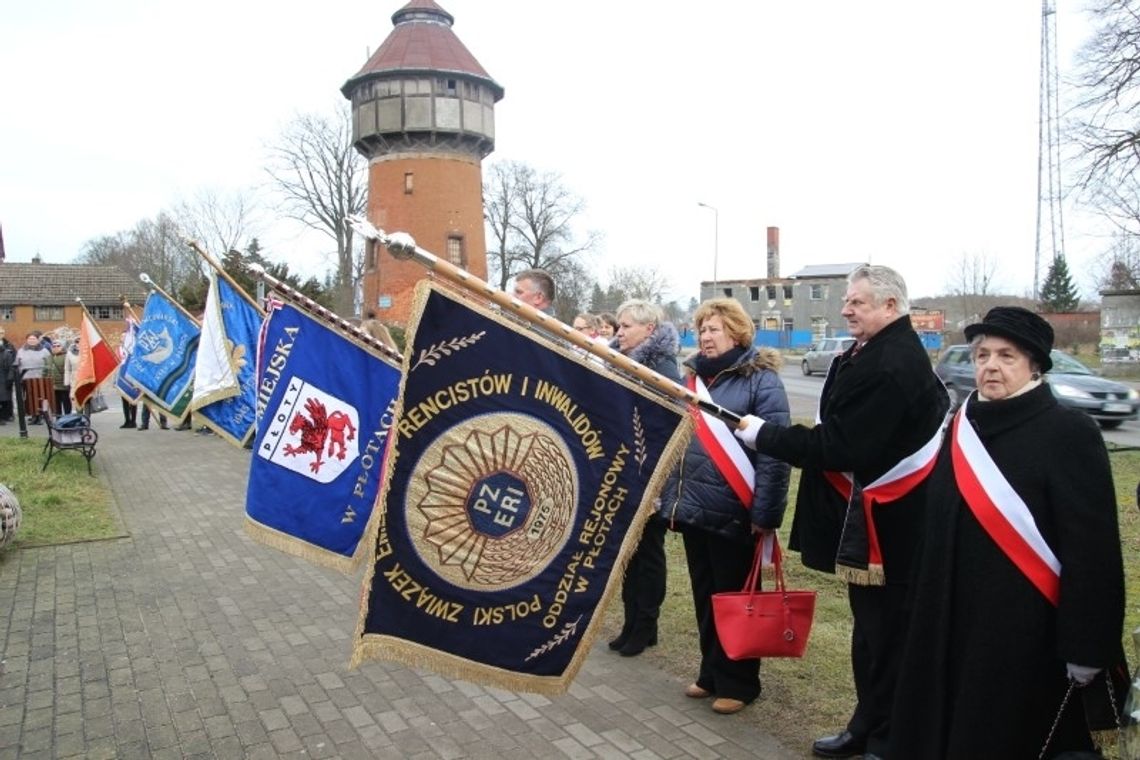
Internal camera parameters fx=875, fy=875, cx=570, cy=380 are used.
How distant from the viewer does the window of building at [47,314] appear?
5509 centimetres

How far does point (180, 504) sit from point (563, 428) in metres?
8.04

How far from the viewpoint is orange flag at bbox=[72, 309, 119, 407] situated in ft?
39.4

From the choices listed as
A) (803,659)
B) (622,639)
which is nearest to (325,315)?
(622,639)

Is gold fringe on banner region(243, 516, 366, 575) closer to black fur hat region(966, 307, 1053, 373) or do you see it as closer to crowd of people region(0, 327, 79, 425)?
black fur hat region(966, 307, 1053, 373)

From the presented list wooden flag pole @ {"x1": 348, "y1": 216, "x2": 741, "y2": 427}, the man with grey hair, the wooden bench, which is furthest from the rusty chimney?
wooden flag pole @ {"x1": 348, "y1": 216, "x2": 741, "y2": 427}

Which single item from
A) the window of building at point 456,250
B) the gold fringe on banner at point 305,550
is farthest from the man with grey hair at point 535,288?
the window of building at point 456,250

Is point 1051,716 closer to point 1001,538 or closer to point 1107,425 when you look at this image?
point 1001,538

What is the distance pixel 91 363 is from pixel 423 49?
2823cm

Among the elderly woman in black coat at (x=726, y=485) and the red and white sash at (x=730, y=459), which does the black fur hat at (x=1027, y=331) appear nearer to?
the elderly woman in black coat at (x=726, y=485)

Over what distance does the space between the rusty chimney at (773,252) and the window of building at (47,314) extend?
2135 inches

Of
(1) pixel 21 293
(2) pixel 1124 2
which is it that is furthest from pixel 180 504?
(1) pixel 21 293

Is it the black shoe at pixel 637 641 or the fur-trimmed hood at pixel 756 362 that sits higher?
the fur-trimmed hood at pixel 756 362

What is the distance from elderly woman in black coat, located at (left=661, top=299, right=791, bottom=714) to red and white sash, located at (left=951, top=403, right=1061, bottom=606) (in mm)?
1213

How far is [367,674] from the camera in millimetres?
4895
